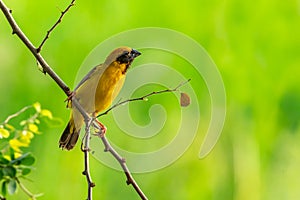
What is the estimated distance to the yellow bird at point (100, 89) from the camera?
69 cm

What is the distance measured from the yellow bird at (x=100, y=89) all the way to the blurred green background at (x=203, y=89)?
53 centimetres

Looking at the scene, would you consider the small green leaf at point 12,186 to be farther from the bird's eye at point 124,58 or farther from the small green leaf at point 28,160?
the bird's eye at point 124,58

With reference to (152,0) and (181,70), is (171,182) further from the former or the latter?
(152,0)

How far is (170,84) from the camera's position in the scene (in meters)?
1.22

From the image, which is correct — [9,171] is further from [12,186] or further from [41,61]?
[41,61]

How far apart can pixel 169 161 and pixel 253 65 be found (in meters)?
0.33

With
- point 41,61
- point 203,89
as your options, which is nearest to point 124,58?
point 41,61

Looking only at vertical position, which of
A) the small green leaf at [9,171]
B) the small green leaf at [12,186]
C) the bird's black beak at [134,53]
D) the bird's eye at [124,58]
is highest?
the bird's eye at [124,58]

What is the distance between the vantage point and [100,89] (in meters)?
0.71

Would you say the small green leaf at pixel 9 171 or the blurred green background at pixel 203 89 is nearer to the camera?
the small green leaf at pixel 9 171

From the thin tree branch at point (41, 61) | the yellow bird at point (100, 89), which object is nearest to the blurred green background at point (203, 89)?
the yellow bird at point (100, 89)

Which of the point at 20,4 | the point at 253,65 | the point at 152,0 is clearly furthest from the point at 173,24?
the point at 20,4

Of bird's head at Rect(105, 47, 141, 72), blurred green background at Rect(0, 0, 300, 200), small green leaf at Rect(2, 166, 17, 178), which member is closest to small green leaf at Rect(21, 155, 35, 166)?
small green leaf at Rect(2, 166, 17, 178)

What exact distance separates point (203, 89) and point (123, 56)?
663mm
